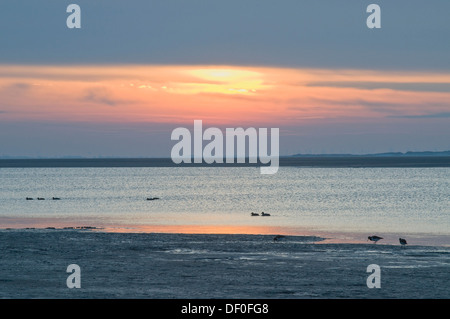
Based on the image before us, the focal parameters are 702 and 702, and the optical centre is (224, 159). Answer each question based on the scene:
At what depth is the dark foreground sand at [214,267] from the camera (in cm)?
2238

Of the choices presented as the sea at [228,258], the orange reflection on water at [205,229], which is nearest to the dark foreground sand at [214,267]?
the sea at [228,258]

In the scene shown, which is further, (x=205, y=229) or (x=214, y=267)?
(x=205, y=229)

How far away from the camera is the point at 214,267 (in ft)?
88.9

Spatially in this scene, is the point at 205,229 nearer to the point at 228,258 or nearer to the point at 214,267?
the point at 228,258

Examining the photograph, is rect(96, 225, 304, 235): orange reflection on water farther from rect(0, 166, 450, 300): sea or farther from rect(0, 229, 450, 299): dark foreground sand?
rect(0, 229, 450, 299): dark foreground sand

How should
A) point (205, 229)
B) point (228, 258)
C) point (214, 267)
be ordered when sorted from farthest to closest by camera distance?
point (205, 229) < point (228, 258) < point (214, 267)

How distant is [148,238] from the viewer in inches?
1471

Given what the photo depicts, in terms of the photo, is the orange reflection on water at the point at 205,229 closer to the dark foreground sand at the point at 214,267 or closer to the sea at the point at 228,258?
the sea at the point at 228,258

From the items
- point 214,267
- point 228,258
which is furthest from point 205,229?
point 214,267

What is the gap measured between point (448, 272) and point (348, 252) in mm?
6542

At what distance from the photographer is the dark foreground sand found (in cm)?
2238

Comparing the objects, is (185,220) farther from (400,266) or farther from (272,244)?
(400,266)
